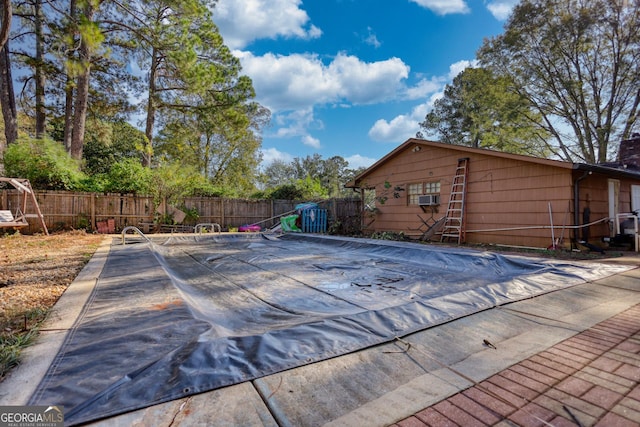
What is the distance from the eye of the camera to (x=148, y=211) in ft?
35.8

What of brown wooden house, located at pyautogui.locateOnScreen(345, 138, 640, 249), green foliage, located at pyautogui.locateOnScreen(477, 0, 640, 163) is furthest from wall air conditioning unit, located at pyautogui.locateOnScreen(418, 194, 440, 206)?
green foliage, located at pyautogui.locateOnScreen(477, 0, 640, 163)

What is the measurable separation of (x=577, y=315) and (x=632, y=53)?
15.8 m

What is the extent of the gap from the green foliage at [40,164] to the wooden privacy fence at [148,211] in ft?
1.47

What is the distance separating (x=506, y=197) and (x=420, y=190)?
8.53ft

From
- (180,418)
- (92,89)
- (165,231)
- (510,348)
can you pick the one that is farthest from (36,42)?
(510,348)

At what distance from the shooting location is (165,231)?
11141 mm

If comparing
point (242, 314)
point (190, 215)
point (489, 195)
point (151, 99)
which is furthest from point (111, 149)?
point (489, 195)

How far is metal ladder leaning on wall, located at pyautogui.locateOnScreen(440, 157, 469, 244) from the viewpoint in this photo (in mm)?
7859

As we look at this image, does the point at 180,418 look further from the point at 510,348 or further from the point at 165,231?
the point at 165,231

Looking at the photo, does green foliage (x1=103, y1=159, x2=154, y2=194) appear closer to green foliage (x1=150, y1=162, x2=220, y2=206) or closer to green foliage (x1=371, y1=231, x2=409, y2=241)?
green foliage (x1=150, y1=162, x2=220, y2=206)

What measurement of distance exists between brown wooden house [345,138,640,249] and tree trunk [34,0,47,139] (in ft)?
43.2

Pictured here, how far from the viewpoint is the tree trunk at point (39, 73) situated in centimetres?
1009

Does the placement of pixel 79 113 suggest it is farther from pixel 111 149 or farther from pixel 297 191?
pixel 297 191

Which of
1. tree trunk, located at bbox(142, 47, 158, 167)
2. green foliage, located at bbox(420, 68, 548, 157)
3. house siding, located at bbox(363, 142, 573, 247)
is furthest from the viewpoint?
green foliage, located at bbox(420, 68, 548, 157)
